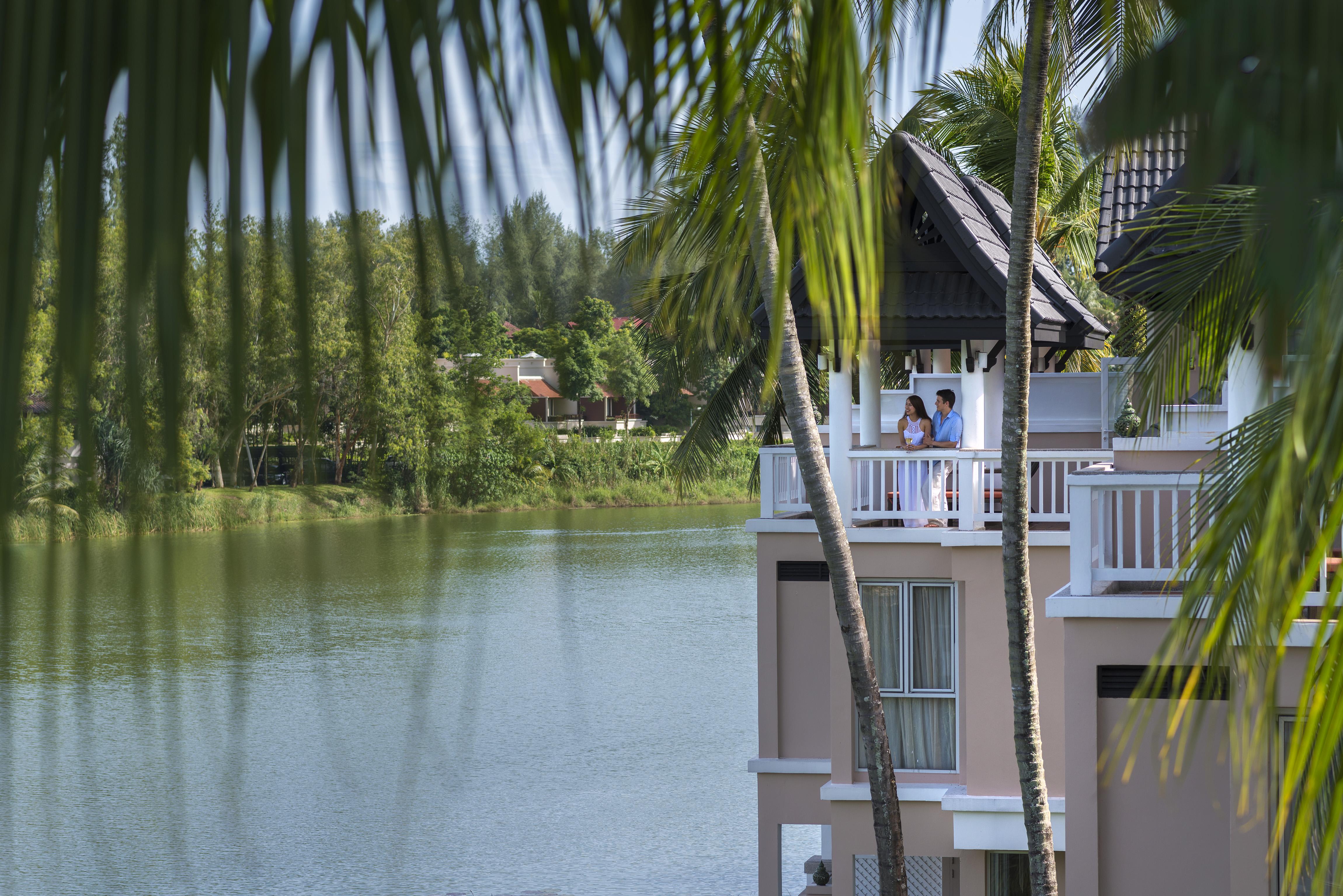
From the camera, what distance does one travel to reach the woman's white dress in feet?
39.5

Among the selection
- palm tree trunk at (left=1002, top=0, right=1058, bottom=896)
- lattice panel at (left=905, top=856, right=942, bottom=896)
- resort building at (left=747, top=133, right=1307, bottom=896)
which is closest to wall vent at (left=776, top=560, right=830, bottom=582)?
resort building at (left=747, top=133, right=1307, bottom=896)

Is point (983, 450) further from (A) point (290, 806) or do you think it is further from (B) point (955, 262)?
(A) point (290, 806)

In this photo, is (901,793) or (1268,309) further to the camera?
(901,793)

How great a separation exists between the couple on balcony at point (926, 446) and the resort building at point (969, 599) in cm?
4

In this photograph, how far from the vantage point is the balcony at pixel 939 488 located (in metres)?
Result: 11.6

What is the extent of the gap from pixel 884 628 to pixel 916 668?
55 centimetres

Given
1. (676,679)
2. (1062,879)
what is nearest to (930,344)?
(1062,879)

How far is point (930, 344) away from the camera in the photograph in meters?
11.8

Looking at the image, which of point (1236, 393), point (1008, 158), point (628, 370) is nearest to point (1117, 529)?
point (1236, 393)

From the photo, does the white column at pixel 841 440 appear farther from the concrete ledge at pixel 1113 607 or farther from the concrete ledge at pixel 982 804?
the concrete ledge at pixel 1113 607

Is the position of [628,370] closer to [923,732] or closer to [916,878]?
[923,732]

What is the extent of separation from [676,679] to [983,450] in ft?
71.6

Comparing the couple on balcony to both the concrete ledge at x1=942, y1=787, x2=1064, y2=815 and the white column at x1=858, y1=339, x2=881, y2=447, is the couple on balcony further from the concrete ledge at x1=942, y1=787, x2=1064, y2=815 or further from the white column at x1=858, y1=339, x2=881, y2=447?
the concrete ledge at x1=942, y1=787, x2=1064, y2=815

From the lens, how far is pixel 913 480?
39.9ft
